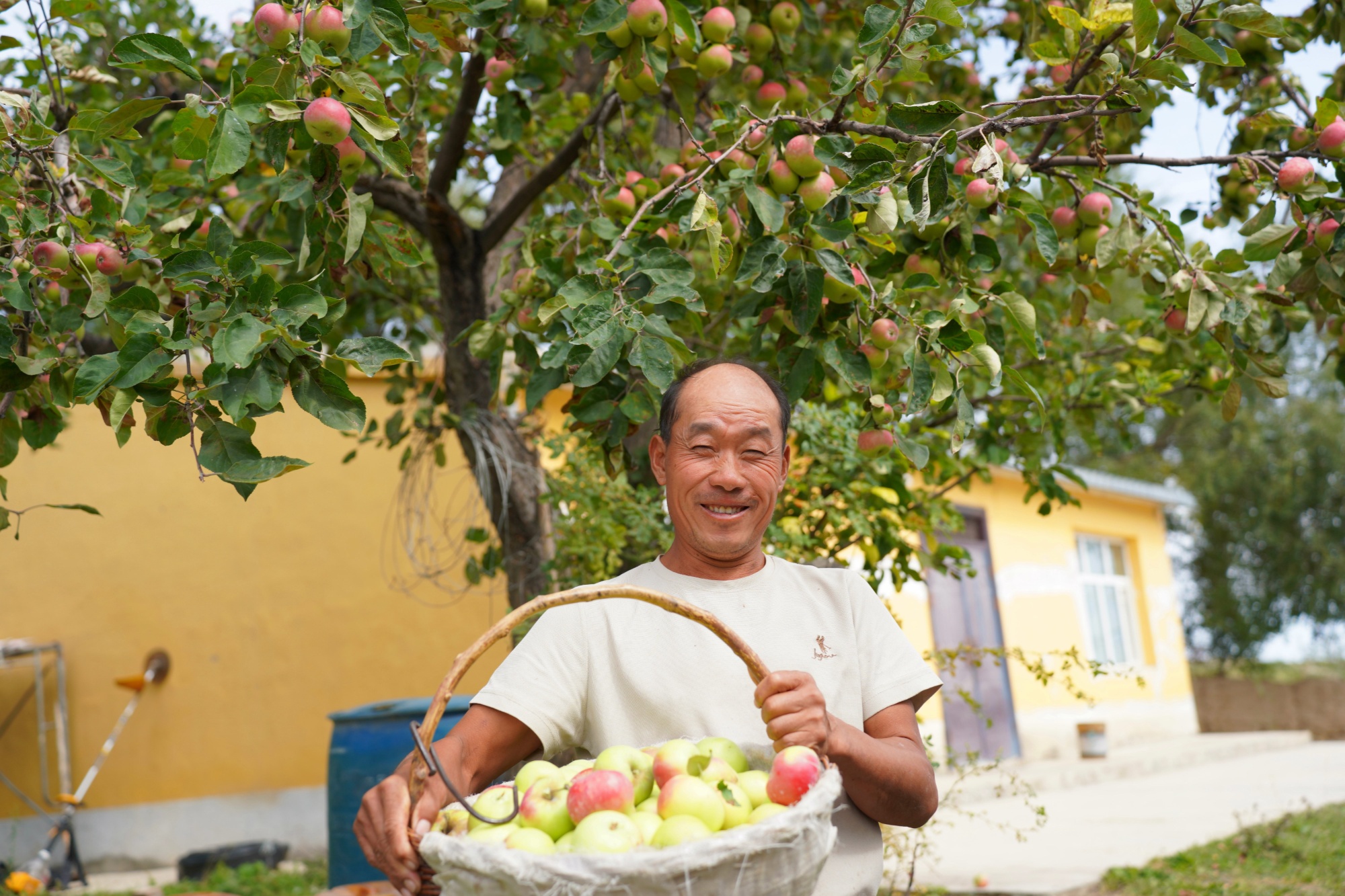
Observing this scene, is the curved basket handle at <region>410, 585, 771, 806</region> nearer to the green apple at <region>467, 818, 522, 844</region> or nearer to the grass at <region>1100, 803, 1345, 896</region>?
the green apple at <region>467, 818, 522, 844</region>

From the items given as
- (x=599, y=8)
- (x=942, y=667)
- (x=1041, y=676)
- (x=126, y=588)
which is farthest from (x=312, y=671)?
(x=599, y=8)

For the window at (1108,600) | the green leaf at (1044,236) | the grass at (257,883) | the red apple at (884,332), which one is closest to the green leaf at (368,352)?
the red apple at (884,332)

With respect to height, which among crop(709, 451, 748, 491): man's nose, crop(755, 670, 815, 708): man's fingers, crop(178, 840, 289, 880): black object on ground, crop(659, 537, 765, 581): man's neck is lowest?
crop(178, 840, 289, 880): black object on ground

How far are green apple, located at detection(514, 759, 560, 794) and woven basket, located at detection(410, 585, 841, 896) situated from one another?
18 cm

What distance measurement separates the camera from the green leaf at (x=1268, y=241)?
270cm

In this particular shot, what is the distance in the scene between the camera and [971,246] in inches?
107

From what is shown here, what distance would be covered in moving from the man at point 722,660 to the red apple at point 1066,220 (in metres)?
1.35

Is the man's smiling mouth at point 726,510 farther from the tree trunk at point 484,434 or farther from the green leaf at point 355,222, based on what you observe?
the tree trunk at point 484,434

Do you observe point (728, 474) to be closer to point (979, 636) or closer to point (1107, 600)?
point (979, 636)

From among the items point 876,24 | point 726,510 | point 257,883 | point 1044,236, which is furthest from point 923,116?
point 257,883

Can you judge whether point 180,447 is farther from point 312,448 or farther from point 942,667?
point 942,667

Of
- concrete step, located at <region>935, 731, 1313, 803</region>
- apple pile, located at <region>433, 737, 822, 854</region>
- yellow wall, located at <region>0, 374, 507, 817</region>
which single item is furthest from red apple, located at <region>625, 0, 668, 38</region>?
concrete step, located at <region>935, 731, 1313, 803</region>

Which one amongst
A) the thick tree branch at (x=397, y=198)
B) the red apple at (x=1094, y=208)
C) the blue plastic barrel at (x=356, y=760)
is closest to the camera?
the red apple at (x=1094, y=208)

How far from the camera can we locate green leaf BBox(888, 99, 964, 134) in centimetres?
229
